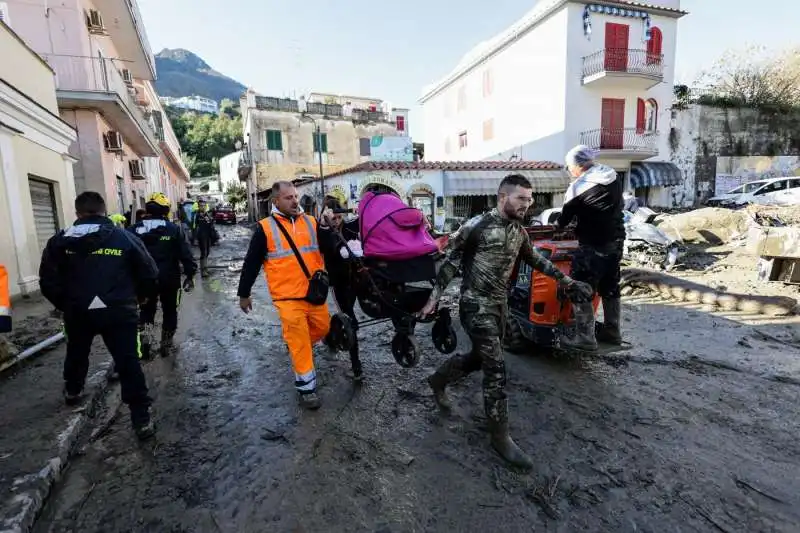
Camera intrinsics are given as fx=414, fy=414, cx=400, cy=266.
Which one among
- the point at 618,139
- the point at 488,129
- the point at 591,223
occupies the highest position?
the point at 488,129

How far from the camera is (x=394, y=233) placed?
326 centimetres

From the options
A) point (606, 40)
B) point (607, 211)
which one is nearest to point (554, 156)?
point (606, 40)

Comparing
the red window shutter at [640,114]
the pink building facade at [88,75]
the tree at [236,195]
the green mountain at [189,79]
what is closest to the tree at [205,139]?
the tree at [236,195]

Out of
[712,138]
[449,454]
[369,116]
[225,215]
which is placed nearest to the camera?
[449,454]

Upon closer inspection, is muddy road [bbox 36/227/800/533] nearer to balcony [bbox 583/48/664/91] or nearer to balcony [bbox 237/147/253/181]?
balcony [bbox 583/48/664/91]

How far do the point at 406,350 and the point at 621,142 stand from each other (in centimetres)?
2224

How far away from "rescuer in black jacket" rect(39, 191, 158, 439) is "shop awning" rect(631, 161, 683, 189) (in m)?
23.7

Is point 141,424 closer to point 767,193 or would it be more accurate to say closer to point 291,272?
point 291,272

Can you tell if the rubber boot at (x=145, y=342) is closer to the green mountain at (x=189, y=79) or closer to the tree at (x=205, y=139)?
the tree at (x=205, y=139)

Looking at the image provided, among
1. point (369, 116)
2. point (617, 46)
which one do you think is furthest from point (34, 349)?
point (369, 116)

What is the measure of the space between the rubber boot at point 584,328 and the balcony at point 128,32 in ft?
52.1

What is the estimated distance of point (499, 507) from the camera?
2367mm

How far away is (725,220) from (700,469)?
42.4 ft

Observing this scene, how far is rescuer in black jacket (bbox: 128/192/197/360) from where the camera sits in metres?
4.69
